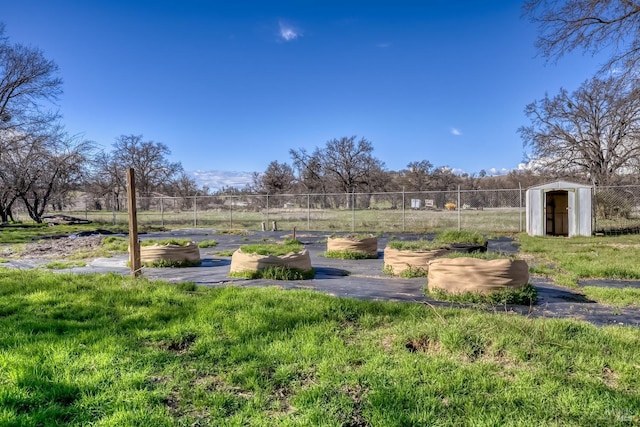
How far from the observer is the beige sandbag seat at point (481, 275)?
498cm

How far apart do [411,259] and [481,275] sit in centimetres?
193

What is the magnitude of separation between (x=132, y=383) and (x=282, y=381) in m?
1.01

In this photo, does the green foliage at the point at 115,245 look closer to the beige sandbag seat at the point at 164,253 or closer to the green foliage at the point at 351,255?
the beige sandbag seat at the point at 164,253

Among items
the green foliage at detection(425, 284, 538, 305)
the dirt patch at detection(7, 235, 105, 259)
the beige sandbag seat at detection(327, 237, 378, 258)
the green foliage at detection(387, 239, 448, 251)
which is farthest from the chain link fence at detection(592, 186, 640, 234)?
the dirt patch at detection(7, 235, 105, 259)

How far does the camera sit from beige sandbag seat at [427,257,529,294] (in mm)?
4984

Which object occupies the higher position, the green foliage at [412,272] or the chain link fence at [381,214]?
the chain link fence at [381,214]

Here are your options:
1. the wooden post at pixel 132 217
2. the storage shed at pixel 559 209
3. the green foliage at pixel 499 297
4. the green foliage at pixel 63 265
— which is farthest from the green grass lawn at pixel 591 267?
the green foliage at pixel 63 265

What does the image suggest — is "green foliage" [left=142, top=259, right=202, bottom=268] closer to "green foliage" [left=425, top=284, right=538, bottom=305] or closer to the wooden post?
the wooden post

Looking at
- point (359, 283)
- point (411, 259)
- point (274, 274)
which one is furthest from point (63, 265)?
point (411, 259)

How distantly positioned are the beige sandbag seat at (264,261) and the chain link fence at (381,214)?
36.3 ft

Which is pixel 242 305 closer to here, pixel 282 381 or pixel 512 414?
pixel 282 381

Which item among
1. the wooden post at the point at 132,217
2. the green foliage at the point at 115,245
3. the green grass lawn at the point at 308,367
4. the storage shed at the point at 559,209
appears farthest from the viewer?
the storage shed at the point at 559,209

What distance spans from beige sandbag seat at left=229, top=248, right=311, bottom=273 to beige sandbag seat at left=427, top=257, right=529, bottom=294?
8.63ft

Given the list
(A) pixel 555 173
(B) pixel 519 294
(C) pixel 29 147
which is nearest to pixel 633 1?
(B) pixel 519 294
